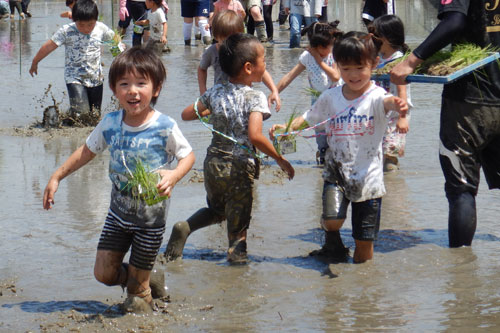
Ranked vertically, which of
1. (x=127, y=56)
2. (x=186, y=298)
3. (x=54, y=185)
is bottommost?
(x=186, y=298)

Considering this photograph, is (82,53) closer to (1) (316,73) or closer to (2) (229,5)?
(1) (316,73)

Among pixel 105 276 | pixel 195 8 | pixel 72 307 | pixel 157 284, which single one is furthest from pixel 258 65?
pixel 195 8

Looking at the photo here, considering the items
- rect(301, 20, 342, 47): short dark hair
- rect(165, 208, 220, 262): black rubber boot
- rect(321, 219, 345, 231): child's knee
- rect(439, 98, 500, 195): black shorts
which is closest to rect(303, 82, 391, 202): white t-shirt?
rect(321, 219, 345, 231): child's knee

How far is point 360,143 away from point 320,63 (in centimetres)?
263

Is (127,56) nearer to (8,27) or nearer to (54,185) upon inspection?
(54,185)

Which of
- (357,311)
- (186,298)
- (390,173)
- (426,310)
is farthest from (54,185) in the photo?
(390,173)

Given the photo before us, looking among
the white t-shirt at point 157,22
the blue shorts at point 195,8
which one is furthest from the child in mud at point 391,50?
the blue shorts at point 195,8

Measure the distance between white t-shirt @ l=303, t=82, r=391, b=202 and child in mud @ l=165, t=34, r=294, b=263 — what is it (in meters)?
0.48

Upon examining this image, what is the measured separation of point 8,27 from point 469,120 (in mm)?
19644

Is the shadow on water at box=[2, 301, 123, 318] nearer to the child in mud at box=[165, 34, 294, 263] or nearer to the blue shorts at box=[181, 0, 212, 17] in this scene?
the child in mud at box=[165, 34, 294, 263]

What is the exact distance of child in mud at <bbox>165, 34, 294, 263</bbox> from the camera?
17.8ft

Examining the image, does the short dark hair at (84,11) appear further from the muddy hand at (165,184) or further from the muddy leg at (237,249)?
Result: the muddy hand at (165,184)

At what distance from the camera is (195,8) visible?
17.5m

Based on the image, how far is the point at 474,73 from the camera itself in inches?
216
